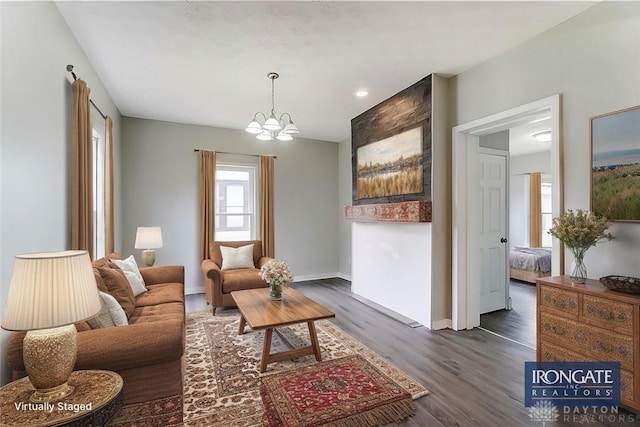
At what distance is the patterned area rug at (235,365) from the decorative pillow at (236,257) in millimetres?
876

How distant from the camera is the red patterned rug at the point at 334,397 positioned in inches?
76.2

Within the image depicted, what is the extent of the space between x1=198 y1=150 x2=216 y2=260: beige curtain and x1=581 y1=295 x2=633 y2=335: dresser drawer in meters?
4.79

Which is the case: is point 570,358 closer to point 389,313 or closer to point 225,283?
point 389,313

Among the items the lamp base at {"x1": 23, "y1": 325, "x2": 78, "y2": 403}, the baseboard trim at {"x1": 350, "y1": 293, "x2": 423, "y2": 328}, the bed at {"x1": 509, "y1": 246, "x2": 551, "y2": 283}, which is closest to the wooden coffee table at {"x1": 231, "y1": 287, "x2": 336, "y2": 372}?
the lamp base at {"x1": 23, "y1": 325, "x2": 78, "y2": 403}

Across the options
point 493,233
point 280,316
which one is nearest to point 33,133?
point 280,316

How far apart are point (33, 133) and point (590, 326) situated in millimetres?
3860

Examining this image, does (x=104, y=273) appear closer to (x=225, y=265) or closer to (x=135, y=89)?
(x=225, y=265)

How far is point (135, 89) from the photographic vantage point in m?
3.74

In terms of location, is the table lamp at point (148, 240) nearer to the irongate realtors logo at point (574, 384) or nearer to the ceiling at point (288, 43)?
the ceiling at point (288, 43)

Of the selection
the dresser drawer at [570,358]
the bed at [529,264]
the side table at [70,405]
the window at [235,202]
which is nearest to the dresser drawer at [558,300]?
the dresser drawer at [570,358]

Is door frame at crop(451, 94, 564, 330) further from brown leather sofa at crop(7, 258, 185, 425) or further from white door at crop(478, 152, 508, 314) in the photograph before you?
brown leather sofa at crop(7, 258, 185, 425)

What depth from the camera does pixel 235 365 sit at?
8.71ft

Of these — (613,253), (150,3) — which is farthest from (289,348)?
(150,3)

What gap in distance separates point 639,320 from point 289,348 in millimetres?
2590
